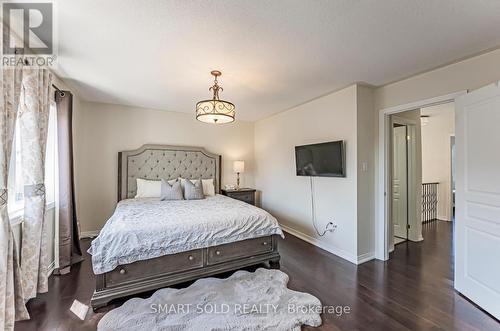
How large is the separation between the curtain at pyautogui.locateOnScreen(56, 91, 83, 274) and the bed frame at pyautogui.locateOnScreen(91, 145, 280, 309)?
1152mm

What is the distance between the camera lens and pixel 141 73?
2.87 meters

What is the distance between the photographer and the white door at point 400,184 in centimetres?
412

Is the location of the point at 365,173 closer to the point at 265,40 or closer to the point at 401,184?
the point at 401,184

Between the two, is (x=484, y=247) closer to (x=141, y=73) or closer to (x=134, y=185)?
(x=141, y=73)

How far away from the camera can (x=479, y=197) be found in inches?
86.5

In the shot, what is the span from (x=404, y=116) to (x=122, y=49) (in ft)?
13.6

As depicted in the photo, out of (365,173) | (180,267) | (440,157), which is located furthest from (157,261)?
(440,157)

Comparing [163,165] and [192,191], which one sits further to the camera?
[163,165]

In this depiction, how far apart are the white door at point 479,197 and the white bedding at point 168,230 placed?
6.49 feet

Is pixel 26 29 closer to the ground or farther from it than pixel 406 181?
farther from it

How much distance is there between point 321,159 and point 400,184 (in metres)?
1.80

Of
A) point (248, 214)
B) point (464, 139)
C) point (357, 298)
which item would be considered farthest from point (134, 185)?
point (464, 139)

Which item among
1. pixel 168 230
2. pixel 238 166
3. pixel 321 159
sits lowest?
pixel 168 230

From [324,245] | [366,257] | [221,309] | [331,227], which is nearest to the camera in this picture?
[221,309]
